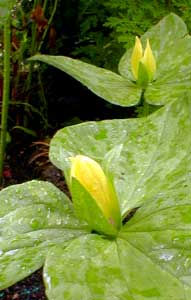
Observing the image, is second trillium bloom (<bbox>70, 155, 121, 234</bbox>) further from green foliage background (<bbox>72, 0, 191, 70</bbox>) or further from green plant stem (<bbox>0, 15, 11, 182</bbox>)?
green foliage background (<bbox>72, 0, 191, 70</bbox>)

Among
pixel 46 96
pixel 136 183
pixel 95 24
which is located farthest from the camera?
pixel 46 96

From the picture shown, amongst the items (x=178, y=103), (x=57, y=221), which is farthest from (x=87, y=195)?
(x=178, y=103)

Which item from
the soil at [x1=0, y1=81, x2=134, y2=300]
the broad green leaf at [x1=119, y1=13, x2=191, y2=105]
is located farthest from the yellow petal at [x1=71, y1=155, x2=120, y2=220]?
the soil at [x1=0, y1=81, x2=134, y2=300]

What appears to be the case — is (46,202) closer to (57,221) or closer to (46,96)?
(57,221)

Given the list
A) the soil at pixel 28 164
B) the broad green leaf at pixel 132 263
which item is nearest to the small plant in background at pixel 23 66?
the soil at pixel 28 164

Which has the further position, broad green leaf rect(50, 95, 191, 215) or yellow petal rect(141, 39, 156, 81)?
yellow petal rect(141, 39, 156, 81)

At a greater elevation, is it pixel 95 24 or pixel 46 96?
pixel 95 24

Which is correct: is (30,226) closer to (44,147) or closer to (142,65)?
(142,65)
